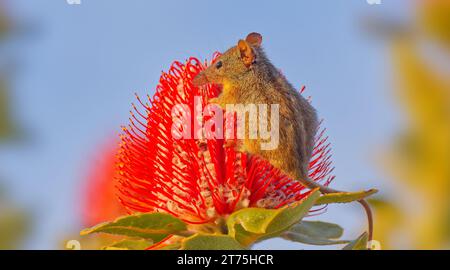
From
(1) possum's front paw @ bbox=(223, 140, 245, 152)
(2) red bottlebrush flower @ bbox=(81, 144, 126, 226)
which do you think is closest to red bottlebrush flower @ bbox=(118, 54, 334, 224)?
(1) possum's front paw @ bbox=(223, 140, 245, 152)

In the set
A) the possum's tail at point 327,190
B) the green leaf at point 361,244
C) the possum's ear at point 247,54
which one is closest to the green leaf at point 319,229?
the possum's tail at point 327,190

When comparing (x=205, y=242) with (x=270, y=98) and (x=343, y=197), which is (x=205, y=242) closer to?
(x=343, y=197)

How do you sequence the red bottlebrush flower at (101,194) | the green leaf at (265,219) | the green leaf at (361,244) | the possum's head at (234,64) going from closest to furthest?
the green leaf at (265,219) < the green leaf at (361,244) < the possum's head at (234,64) < the red bottlebrush flower at (101,194)

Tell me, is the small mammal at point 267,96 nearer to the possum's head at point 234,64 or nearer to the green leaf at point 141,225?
the possum's head at point 234,64

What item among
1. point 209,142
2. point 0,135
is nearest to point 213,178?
point 209,142

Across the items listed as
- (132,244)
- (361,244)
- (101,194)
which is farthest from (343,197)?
(101,194)
